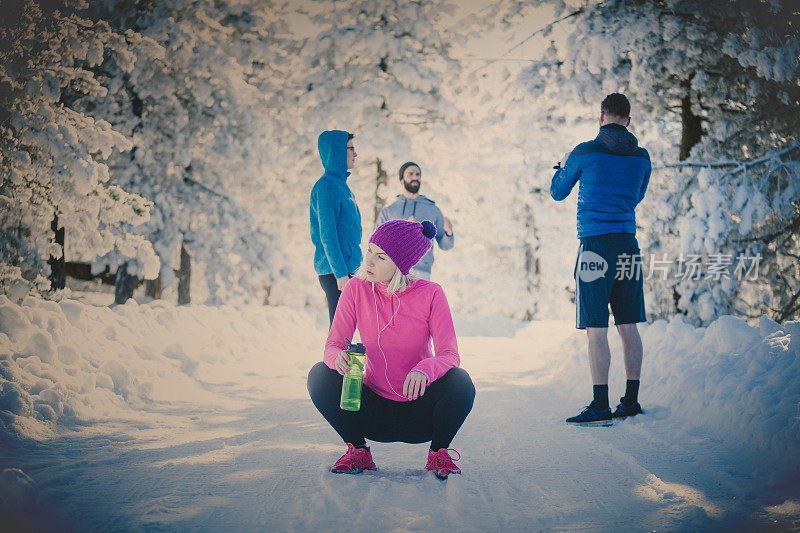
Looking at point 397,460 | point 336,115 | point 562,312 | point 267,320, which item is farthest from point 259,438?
point 562,312

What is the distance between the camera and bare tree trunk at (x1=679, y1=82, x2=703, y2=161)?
338 inches

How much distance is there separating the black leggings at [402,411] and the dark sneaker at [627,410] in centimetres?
222

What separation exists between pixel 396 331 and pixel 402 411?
0.48 m

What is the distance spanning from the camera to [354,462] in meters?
3.42

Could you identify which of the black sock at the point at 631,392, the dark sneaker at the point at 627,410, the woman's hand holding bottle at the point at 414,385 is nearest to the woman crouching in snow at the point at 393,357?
the woman's hand holding bottle at the point at 414,385

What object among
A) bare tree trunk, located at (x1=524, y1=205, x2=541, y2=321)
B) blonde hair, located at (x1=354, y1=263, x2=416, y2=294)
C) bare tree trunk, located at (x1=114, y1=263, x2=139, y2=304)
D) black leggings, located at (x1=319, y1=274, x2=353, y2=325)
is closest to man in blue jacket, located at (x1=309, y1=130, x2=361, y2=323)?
black leggings, located at (x1=319, y1=274, x2=353, y2=325)

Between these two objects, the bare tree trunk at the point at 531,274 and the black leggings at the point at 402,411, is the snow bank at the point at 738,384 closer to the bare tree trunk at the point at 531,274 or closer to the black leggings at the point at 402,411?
the black leggings at the point at 402,411

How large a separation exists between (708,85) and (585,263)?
Result: 5.09 m

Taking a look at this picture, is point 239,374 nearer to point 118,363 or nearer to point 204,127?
point 118,363

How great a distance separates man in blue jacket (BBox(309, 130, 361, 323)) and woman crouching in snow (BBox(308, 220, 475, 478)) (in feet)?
5.80

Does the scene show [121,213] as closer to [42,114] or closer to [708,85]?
[42,114]

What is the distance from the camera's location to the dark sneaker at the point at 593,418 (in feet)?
15.7

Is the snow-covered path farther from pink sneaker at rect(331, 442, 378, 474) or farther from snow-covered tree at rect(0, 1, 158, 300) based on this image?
snow-covered tree at rect(0, 1, 158, 300)

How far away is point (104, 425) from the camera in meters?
4.54
